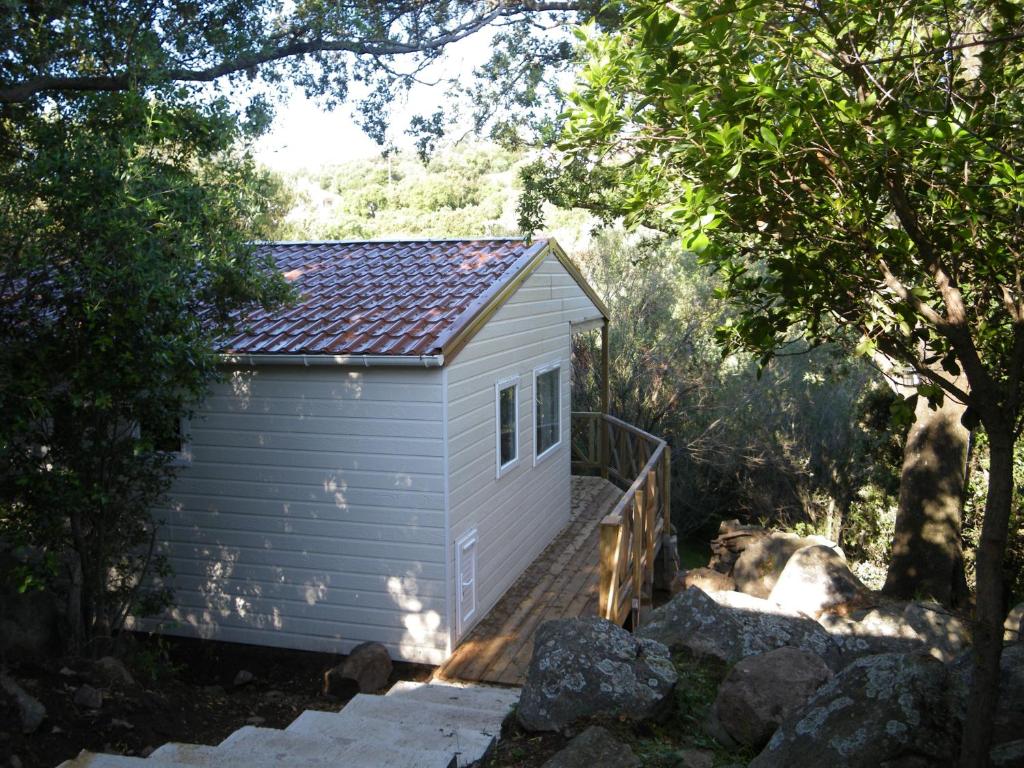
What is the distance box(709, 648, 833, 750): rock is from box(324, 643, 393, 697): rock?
12.2ft

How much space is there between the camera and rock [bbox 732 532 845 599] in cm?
1091

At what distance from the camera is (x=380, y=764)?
4.07 m

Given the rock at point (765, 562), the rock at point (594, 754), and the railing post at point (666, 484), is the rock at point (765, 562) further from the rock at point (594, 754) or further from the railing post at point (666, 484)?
the rock at point (594, 754)

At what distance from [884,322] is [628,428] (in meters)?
9.35

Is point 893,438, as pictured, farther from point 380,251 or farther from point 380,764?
point 380,764

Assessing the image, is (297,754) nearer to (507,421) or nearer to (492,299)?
(492,299)

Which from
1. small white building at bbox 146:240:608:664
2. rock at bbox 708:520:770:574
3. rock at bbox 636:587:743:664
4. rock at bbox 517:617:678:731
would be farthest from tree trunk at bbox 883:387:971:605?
rock at bbox 517:617:678:731

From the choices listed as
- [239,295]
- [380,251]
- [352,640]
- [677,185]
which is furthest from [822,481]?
[677,185]

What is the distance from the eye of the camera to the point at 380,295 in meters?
8.66

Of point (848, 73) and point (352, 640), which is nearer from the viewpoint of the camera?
point (848, 73)

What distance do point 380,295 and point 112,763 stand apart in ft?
17.3

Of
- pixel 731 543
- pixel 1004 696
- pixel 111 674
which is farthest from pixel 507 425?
pixel 1004 696

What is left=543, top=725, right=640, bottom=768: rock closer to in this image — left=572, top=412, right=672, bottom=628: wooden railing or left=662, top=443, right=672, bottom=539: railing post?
left=572, top=412, right=672, bottom=628: wooden railing

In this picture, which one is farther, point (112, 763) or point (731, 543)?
point (731, 543)
